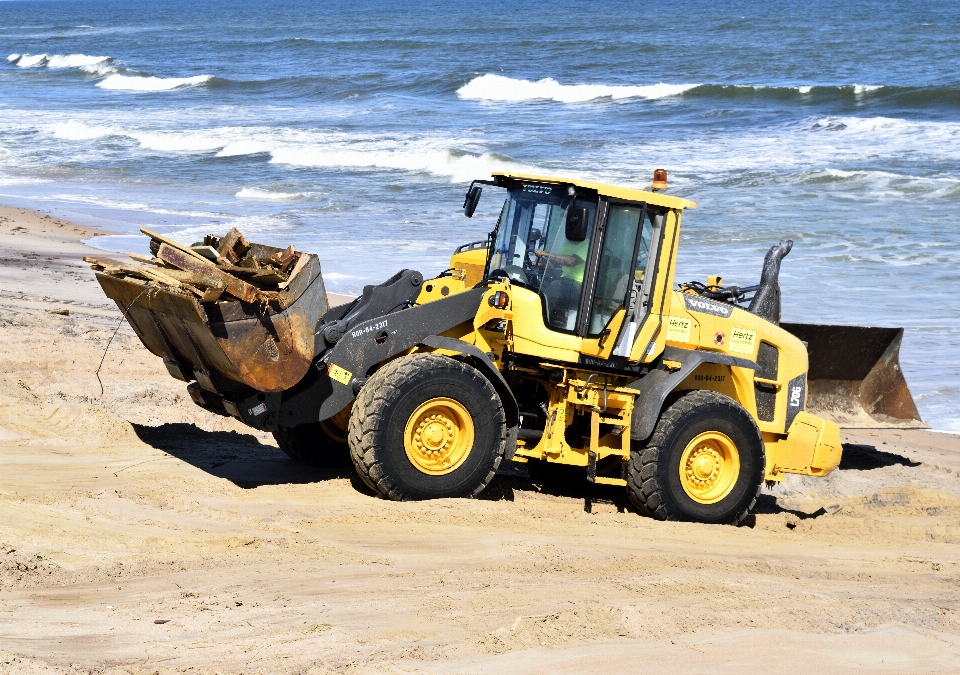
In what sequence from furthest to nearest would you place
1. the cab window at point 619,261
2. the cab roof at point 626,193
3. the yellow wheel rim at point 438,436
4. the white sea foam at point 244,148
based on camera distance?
the white sea foam at point 244,148 < the cab window at point 619,261 < the cab roof at point 626,193 < the yellow wheel rim at point 438,436

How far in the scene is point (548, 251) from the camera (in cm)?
747

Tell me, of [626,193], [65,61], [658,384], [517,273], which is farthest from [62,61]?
[658,384]

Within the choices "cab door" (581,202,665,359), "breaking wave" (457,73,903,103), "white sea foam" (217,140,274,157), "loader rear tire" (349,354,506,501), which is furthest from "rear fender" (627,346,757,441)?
A: "breaking wave" (457,73,903,103)

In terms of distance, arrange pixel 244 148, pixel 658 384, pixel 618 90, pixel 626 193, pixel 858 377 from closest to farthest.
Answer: pixel 626 193 → pixel 658 384 → pixel 858 377 → pixel 244 148 → pixel 618 90

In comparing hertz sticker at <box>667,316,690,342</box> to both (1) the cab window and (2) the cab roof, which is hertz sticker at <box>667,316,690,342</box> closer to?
(1) the cab window

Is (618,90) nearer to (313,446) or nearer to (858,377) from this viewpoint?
(858,377)

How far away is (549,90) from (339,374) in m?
41.4

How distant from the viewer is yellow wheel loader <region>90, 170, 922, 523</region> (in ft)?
22.7

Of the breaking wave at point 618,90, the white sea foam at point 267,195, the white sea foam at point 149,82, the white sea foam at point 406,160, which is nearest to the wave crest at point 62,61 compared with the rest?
the white sea foam at point 149,82

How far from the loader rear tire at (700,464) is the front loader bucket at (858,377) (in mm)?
1951

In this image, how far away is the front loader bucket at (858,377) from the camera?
31.3 ft

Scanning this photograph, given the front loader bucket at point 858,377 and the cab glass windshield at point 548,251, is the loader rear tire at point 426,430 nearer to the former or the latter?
the cab glass windshield at point 548,251

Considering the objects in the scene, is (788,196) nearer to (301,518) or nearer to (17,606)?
(301,518)

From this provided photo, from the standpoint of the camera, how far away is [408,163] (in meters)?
29.3
